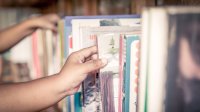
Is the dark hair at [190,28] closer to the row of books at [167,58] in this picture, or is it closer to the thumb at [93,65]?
the row of books at [167,58]

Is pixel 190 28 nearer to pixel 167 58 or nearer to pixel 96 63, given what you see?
pixel 167 58

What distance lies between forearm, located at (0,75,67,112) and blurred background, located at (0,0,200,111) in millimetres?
397

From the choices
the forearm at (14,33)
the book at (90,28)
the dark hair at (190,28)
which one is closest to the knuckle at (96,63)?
the book at (90,28)

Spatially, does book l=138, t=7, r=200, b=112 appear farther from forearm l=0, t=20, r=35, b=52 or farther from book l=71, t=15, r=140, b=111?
forearm l=0, t=20, r=35, b=52

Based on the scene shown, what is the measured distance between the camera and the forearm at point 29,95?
73cm

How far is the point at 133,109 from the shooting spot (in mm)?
775

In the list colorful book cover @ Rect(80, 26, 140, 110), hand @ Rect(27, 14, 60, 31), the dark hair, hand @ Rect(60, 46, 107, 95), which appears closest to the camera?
the dark hair

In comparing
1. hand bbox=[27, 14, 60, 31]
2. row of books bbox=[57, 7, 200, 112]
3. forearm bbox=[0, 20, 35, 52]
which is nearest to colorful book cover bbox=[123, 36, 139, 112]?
row of books bbox=[57, 7, 200, 112]

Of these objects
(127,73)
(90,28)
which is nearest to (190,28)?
(127,73)

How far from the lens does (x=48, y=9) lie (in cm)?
311

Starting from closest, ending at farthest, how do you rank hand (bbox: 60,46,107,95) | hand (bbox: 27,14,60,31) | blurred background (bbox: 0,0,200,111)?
1. hand (bbox: 60,46,107,95)
2. blurred background (bbox: 0,0,200,111)
3. hand (bbox: 27,14,60,31)

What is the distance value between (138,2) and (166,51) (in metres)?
0.64

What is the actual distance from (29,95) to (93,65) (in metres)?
0.17

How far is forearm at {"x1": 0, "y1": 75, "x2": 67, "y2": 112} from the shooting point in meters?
0.73
